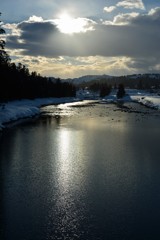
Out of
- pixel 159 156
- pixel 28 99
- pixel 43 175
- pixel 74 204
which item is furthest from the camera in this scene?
pixel 28 99

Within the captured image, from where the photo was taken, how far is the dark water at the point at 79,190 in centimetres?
1338

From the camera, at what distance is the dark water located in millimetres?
13383

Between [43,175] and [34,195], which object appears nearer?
[34,195]

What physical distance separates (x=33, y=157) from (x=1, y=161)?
2641 millimetres

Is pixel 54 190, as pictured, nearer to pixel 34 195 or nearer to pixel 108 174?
pixel 34 195

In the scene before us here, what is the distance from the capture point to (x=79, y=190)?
18250 millimetres

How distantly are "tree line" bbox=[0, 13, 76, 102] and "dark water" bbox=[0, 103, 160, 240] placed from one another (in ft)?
114

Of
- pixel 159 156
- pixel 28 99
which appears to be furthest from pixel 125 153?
pixel 28 99

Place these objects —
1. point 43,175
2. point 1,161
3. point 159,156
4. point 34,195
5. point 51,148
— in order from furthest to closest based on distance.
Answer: point 51,148, point 159,156, point 1,161, point 43,175, point 34,195

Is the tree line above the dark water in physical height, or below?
above

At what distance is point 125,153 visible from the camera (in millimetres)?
28719

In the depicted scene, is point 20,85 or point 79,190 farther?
point 20,85

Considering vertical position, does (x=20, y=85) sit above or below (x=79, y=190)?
above

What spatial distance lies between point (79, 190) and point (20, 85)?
268 feet
